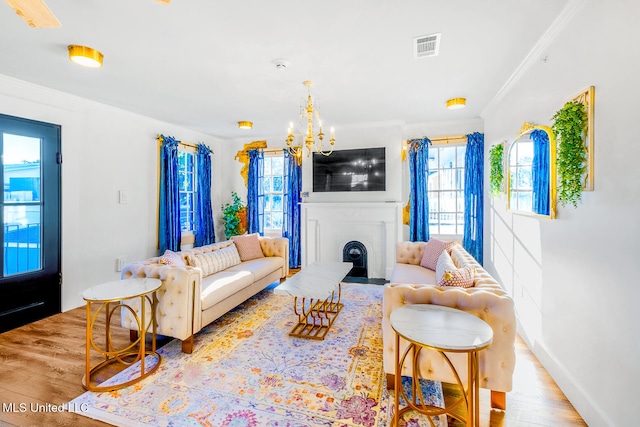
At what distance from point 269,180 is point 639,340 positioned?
5.33 meters

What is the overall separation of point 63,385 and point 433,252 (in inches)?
143

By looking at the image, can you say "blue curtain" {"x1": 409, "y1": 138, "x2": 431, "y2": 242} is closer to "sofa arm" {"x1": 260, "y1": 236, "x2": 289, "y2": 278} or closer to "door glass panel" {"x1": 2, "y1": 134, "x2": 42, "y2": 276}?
"sofa arm" {"x1": 260, "y1": 236, "x2": 289, "y2": 278}

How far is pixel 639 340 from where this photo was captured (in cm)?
137

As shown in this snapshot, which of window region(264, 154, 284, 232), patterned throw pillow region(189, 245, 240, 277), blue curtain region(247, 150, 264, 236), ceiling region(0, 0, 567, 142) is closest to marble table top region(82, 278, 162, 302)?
patterned throw pillow region(189, 245, 240, 277)

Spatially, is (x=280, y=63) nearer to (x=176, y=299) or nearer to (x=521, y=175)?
(x=176, y=299)

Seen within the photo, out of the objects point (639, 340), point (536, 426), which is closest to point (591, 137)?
point (639, 340)

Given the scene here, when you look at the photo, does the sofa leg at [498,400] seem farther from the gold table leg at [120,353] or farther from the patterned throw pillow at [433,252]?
the gold table leg at [120,353]

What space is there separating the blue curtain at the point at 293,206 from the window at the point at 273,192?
28 centimetres

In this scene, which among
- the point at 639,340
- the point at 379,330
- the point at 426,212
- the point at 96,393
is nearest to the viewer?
the point at 639,340

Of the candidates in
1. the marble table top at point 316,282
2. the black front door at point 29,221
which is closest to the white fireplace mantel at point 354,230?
the marble table top at point 316,282

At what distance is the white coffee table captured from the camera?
271cm

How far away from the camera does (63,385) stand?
205 centimetres

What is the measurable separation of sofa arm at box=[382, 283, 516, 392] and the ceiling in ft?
5.92

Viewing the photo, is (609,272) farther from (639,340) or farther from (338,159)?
(338,159)
